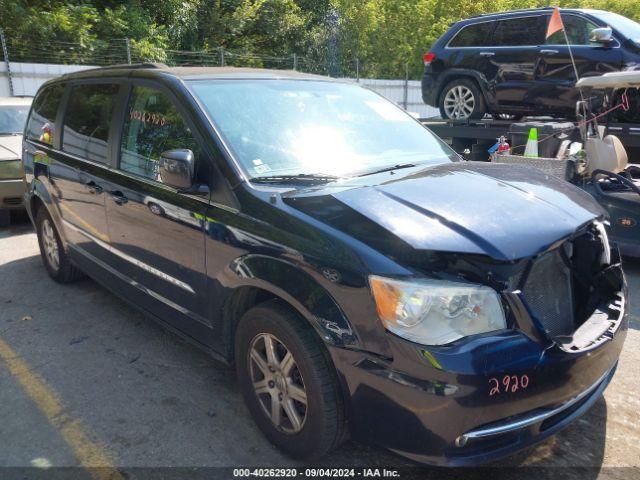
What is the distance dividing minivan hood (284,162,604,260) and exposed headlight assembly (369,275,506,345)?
6.0 inches

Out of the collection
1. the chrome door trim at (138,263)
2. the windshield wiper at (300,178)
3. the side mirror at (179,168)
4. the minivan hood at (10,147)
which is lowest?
the chrome door trim at (138,263)

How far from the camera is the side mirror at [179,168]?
9.52ft

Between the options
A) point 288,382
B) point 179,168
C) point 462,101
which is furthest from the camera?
point 462,101

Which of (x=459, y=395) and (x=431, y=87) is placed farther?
(x=431, y=87)

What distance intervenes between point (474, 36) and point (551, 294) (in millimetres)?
7447

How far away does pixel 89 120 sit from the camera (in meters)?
4.29

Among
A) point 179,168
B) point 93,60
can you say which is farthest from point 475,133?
point 93,60

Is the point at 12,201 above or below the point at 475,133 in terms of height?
below

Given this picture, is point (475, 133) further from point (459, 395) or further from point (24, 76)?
point (24, 76)

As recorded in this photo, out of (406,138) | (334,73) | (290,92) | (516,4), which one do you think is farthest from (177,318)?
(516,4)

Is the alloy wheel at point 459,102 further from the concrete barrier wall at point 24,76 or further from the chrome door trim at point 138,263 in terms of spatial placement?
the concrete barrier wall at point 24,76

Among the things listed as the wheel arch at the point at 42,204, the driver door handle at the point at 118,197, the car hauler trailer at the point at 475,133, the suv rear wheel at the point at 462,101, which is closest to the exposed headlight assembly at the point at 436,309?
the driver door handle at the point at 118,197

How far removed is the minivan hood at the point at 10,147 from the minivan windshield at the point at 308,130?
5.15 m

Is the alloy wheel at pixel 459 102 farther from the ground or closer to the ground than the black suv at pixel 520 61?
closer to the ground
